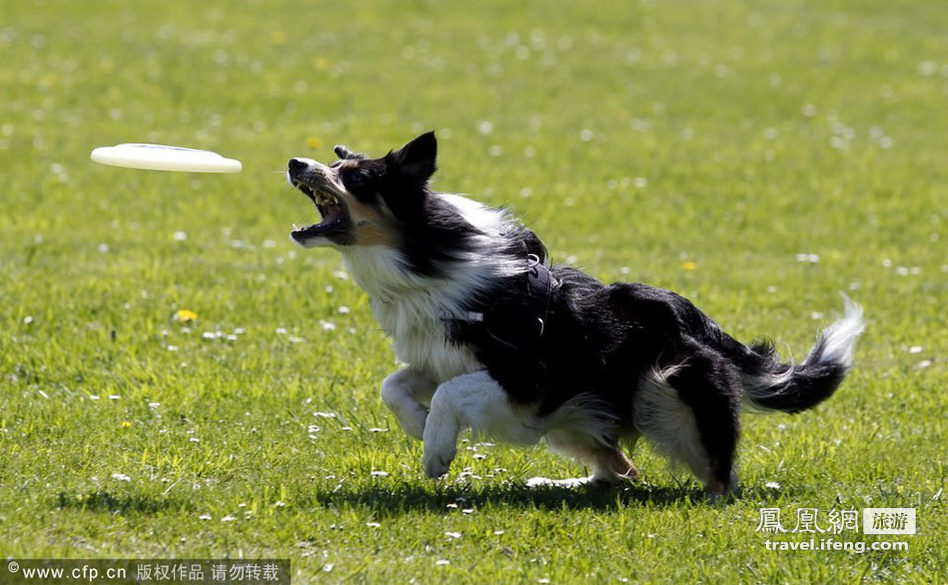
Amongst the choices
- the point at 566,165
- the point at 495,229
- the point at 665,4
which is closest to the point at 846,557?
the point at 495,229

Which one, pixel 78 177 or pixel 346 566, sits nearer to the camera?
pixel 346 566

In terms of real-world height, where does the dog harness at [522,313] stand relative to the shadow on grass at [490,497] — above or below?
above

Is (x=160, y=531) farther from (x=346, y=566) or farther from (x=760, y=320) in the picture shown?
(x=760, y=320)

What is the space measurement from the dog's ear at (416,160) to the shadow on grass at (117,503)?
1.65 metres

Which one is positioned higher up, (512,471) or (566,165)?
(566,165)

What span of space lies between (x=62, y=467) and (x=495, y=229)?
2.15 meters

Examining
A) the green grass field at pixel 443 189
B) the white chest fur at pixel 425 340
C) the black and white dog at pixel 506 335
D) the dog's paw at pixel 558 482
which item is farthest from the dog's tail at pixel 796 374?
the white chest fur at pixel 425 340

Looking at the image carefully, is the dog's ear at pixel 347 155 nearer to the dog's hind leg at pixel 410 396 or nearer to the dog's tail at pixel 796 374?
the dog's hind leg at pixel 410 396

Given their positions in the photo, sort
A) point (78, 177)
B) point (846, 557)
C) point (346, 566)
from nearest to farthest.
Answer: point (346, 566) → point (846, 557) → point (78, 177)

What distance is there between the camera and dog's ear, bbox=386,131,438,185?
17.1 feet

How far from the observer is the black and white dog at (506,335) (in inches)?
206

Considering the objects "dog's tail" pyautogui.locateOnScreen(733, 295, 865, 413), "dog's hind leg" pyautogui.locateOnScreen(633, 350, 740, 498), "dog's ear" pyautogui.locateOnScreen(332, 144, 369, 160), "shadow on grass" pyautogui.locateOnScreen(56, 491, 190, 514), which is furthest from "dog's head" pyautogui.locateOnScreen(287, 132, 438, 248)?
"dog's tail" pyautogui.locateOnScreen(733, 295, 865, 413)

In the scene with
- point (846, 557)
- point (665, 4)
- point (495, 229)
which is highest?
point (665, 4)

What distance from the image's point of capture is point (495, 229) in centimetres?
553
